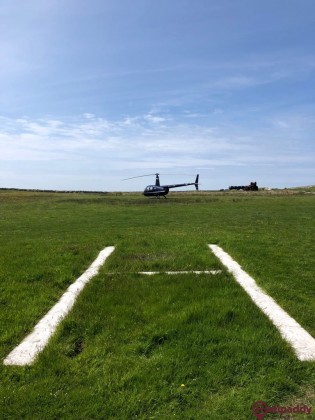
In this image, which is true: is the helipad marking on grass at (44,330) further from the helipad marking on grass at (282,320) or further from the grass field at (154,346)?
the helipad marking on grass at (282,320)

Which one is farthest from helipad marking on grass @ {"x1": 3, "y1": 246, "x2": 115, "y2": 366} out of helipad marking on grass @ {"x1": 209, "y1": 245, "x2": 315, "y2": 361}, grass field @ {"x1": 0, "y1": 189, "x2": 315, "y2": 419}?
helipad marking on grass @ {"x1": 209, "y1": 245, "x2": 315, "y2": 361}

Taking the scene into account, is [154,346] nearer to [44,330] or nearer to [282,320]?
[44,330]

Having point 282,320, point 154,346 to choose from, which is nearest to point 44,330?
point 154,346

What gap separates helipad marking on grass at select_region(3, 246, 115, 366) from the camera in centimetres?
511

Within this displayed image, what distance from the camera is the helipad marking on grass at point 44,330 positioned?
16.8 feet

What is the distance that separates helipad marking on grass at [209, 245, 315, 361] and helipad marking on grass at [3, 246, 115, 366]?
3676 millimetres

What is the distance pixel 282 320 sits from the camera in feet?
20.7

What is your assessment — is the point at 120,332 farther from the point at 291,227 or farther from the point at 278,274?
the point at 291,227

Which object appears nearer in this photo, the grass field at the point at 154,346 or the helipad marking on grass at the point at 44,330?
the grass field at the point at 154,346

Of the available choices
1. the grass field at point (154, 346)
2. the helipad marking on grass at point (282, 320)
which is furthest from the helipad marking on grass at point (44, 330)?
the helipad marking on grass at point (282, 320)

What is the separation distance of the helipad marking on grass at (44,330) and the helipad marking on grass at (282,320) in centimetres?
368

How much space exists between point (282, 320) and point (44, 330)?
13.2 feet

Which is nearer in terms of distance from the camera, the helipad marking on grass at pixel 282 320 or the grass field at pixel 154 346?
the grass field at pixel 154 346

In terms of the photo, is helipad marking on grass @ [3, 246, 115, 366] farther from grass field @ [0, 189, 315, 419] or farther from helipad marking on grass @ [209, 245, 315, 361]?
helipad marking on grass @ [209, 245, 315, 361]
